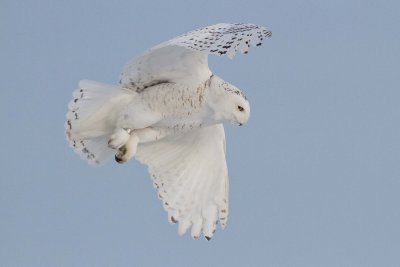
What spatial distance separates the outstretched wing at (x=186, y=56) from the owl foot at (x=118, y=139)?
1.66 feet

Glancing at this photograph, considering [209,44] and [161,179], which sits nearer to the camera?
[209,44]

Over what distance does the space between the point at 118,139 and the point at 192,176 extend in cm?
155

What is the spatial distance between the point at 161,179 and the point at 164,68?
5.58 feet

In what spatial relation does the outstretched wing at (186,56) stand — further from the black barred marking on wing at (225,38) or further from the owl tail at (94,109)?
the owl tail at (94,109)

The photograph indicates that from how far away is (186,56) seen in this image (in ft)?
43.1

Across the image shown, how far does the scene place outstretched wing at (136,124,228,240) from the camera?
47.4 feet

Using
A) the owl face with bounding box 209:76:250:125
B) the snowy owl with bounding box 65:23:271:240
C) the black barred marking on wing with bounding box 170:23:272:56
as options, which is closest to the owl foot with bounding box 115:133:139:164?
the snowy owl with bounding box 65:23:271:240

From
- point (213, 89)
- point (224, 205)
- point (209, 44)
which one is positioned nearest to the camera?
point (209, 44)

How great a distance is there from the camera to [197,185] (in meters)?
14.6

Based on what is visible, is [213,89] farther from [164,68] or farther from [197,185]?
[197,185]

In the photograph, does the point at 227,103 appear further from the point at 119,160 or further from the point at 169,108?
the point at 119,160

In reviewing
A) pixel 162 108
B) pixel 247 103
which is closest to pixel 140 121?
pixel 162 108

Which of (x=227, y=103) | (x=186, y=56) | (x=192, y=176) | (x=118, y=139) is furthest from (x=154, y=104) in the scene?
(x=192, y=176)

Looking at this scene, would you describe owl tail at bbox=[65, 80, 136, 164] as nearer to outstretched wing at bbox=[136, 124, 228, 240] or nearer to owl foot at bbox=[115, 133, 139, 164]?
owl foot at bbox=[115, 133, 139, 164]
